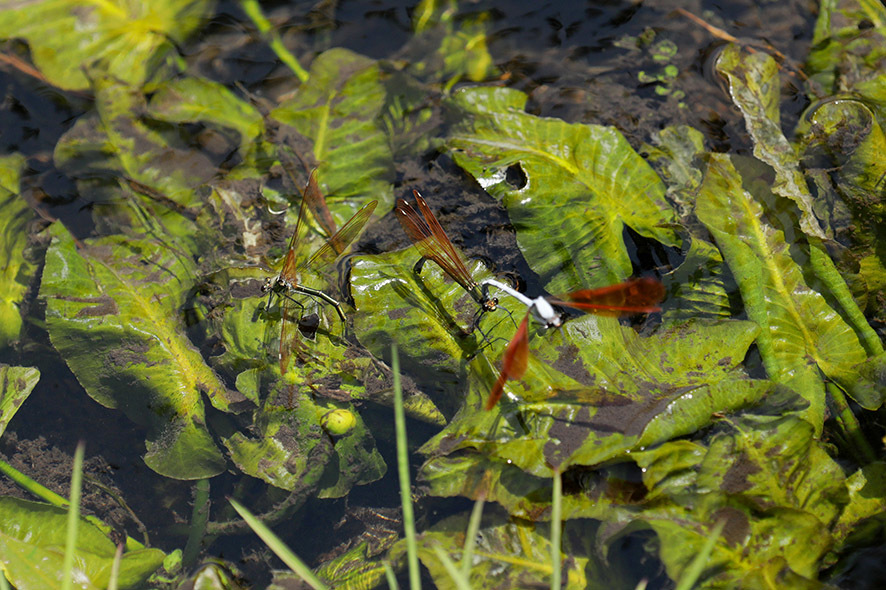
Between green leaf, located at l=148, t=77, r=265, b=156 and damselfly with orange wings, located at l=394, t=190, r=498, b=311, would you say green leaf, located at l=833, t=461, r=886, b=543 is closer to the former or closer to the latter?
damselfly with orange wings, located at l=394, t=190, r=498, b=311

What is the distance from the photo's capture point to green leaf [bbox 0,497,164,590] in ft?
6.66

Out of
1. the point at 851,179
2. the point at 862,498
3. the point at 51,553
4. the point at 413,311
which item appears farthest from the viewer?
the point at 851,179

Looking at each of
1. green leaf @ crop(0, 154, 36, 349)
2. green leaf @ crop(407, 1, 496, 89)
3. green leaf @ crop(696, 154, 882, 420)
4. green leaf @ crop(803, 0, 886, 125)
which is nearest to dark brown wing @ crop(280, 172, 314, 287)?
green leaf @ crop(407, 1, 496, 89)

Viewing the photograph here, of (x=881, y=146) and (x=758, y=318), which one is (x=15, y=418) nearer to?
(x=758, y=318)

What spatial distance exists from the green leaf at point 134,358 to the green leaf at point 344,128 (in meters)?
0.90

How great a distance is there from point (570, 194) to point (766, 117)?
3.57 feet

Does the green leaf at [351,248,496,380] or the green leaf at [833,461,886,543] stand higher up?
the green leaf at [351,248,496,380]

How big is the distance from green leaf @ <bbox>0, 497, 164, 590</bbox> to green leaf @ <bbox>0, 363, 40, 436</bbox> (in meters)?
0.34

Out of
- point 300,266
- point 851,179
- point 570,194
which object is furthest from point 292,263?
point 851,179

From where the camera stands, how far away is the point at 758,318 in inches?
84.8

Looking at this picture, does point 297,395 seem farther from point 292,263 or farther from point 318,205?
point 318,205

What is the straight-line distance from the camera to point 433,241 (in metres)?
2.35

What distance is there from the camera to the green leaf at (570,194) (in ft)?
7.48

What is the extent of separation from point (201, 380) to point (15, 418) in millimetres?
946
